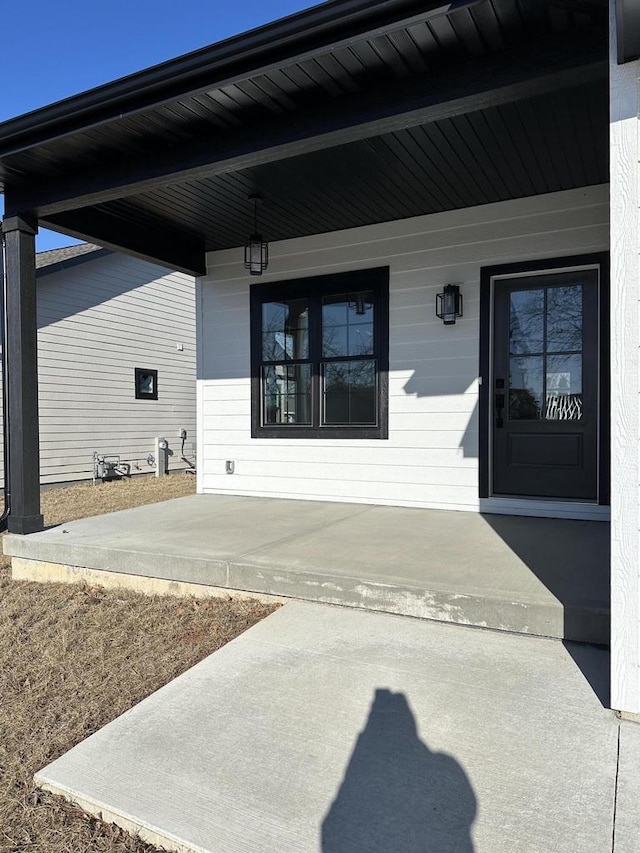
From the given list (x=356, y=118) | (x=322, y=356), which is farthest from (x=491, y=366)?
(x=356, y=118)

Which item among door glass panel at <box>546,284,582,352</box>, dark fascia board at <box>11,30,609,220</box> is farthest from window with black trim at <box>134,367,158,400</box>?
door glass panel at <box>546,284,582,352</box>

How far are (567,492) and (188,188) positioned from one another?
3667 mm

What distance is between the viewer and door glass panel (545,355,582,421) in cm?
424

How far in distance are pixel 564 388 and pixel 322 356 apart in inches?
83.5

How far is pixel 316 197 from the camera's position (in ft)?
14.2

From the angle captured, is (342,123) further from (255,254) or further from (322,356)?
(322,356)

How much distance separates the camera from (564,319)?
4.29 meters

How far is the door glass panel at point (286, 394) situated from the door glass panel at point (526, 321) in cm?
188

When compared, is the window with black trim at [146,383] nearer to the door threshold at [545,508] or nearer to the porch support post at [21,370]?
the porch support post at [21,370]

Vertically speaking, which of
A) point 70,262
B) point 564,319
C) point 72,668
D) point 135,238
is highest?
point 70,262

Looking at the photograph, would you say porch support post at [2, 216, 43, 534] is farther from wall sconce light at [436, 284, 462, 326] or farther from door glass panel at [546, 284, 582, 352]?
door glass panel at [546, 284, 582, 352]

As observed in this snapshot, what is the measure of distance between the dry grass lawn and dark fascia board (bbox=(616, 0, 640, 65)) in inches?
106

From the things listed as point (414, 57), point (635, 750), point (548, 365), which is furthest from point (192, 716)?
point (548, 365)

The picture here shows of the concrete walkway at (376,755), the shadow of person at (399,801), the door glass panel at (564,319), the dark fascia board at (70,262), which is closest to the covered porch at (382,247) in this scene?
the door glass panel at (564,319)
